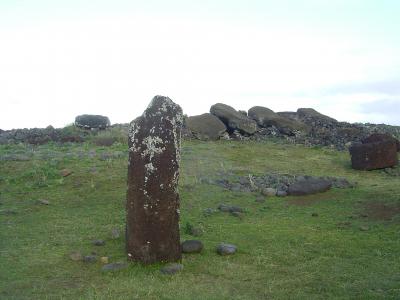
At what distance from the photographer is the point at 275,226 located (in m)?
11.9

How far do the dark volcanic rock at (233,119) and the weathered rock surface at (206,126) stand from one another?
51cm

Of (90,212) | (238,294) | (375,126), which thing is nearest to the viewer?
(238,294)

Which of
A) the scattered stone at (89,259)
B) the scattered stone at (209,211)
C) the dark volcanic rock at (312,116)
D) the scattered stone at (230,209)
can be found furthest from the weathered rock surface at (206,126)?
the scattered stone at (89,259)

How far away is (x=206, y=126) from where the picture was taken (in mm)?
24453

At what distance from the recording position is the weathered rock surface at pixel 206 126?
78.6 feet

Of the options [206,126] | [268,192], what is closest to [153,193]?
[268,192]

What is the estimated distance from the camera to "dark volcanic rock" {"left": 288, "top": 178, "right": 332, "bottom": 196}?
1508 centimetres

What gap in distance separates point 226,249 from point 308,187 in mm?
6093

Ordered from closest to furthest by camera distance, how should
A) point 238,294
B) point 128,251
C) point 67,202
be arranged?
point 238,294 → point 128,251 → point 67,202

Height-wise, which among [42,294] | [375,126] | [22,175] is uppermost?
[375,126]

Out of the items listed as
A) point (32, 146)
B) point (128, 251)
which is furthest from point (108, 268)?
point (32, 146)

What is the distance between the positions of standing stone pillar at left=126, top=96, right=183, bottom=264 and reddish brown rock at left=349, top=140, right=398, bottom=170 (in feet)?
37.6

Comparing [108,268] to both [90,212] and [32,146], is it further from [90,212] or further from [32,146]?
[32,146]

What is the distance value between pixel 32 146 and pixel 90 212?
10.0m
